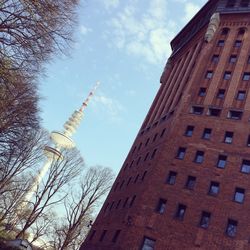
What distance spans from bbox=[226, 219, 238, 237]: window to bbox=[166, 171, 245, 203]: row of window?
1.64 m

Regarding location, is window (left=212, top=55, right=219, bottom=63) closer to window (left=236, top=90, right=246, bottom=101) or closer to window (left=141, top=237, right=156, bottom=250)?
window (left=236, top=90, right=246, bottom=101)

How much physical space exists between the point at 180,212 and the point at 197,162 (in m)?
4.40

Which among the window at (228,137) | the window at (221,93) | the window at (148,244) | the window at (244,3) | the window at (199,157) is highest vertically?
the window at (244,3)

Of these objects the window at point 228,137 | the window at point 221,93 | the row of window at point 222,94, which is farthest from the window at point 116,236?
the window at point 221,93

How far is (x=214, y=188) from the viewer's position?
995 inches

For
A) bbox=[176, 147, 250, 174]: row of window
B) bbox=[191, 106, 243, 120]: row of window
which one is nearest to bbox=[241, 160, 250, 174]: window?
bbox=[176, 147, 250, 174]: row of window

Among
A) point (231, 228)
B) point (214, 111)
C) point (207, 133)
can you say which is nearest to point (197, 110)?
point (214, 111)

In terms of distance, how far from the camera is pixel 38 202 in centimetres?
3034

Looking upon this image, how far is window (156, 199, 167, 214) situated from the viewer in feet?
82.6

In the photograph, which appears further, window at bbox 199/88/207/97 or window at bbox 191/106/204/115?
window at bbox 199/88/207/97

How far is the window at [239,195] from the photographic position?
24108 mm

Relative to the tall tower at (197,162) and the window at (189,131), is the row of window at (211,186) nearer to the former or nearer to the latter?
the tall tower at (197,162)

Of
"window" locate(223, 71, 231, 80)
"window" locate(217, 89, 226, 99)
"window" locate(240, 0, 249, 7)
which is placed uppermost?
"window" locate(240, 0, 249, 7)

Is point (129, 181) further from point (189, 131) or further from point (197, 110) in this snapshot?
point (197, 110)
